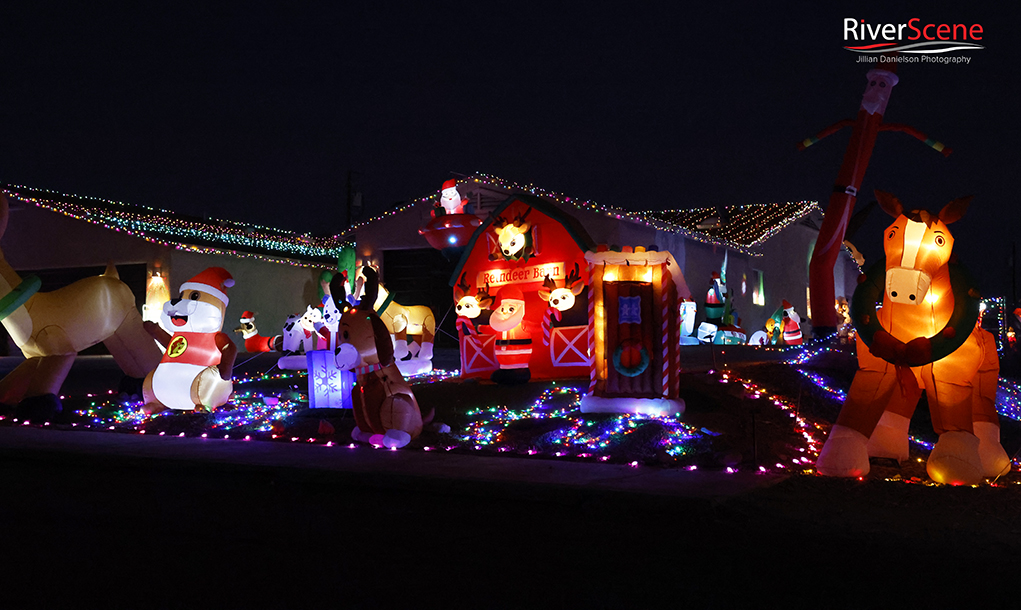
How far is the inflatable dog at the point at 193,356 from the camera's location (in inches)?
474

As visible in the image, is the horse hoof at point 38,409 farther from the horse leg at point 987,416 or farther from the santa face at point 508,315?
the horse leg at point 987,416

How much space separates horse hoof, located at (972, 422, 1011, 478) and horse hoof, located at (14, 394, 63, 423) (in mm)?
11626

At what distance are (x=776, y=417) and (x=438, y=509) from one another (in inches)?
231

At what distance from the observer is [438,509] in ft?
21.6

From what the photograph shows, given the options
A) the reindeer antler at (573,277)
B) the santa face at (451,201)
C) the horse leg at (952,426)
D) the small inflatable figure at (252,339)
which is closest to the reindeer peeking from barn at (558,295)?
the reindeer antler at (573,277)

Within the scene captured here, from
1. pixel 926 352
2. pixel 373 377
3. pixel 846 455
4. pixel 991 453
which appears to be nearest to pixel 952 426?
pixel 991 453

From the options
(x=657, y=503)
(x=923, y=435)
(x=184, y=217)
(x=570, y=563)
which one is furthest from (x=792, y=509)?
(x=184, y=217)

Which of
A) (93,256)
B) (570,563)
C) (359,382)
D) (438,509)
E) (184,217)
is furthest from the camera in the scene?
(184,217)

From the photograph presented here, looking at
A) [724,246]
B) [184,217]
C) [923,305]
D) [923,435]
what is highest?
[184,217]

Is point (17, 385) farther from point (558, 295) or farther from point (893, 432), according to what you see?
point (893, 432)

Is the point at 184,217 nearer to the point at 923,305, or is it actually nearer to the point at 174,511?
the point at 174,511

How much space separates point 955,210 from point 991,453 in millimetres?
2105

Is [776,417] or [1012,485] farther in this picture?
[776,417]

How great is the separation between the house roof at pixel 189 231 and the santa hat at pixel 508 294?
42.8 ft
